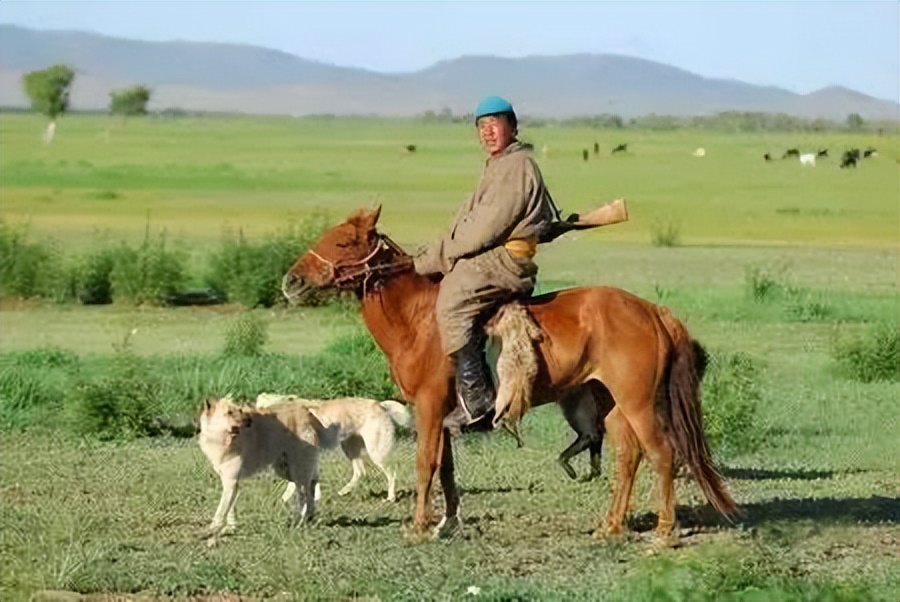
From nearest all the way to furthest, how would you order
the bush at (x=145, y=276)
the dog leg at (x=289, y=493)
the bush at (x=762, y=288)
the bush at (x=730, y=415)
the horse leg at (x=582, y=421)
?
the dog leg at (x=289, y=493) < the horse leg at (x=582, y=421) < the bush at (x=730, y=415) < the bush at (x=762, y=288) < the bush at (x=145, y=276)

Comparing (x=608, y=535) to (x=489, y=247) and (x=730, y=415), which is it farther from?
(x=730, y=415)

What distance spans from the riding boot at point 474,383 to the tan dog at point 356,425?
4.23 ft

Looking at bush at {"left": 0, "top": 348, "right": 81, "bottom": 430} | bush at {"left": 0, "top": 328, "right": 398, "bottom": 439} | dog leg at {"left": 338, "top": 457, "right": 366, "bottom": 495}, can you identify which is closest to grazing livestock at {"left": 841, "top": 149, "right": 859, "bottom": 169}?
bush at {"left": 0, "top": 328, "right": 398, "bottom": 439}

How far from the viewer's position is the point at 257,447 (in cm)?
1227

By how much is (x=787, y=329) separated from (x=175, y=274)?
9.85 metres

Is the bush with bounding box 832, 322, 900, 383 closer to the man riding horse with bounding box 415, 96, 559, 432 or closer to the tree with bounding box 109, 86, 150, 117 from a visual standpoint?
the man riding horse with bounding box 415, 96, 559, 432

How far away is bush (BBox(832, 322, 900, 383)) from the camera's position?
2203 centimetres

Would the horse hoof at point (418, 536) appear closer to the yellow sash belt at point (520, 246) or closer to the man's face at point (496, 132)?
the yellow sash belt at point (520, 246)

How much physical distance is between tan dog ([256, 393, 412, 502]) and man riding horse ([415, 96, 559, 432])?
139cm

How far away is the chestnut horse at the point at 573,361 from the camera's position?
12039 millimetres

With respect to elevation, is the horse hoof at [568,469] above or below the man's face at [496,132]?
below

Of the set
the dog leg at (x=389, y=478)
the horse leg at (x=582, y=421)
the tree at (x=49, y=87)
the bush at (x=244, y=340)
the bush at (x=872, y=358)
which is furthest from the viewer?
the tree at (x=49, y=87)

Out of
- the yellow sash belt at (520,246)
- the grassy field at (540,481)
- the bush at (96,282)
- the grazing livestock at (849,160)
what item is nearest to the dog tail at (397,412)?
the grassy field at (540,481)

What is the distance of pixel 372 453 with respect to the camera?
13.6m
